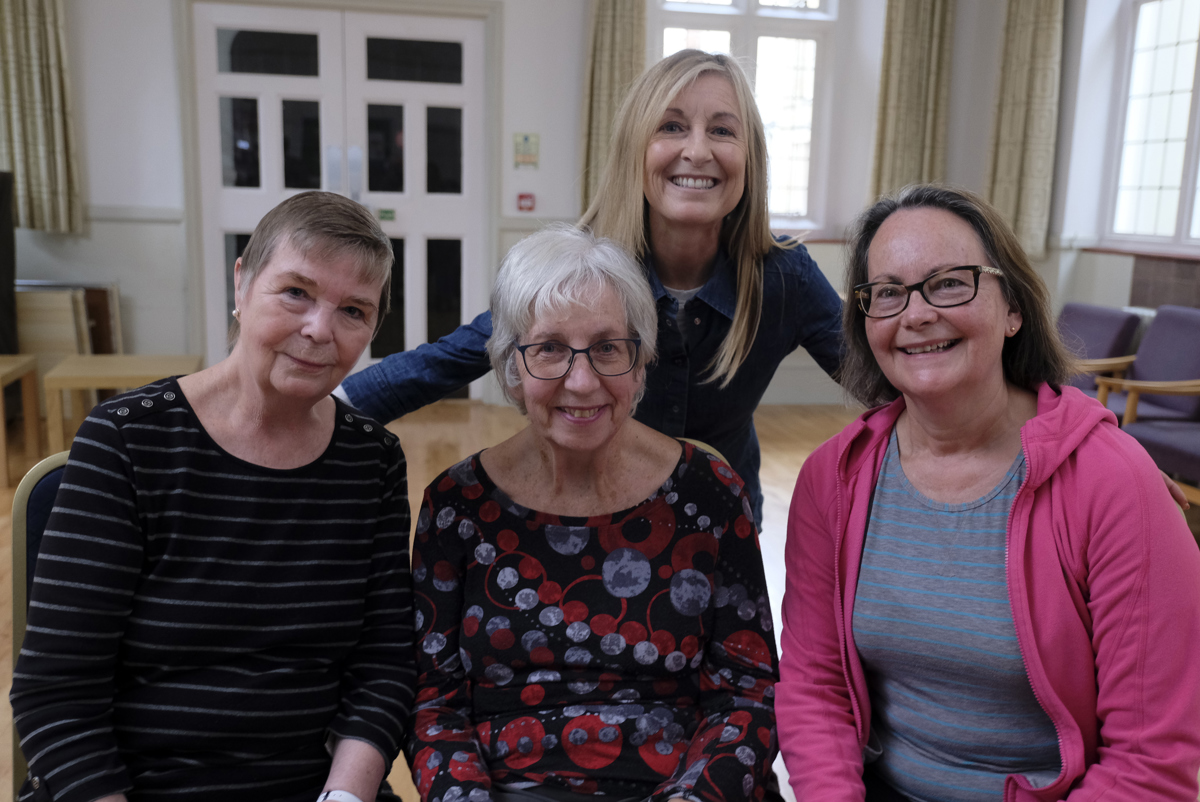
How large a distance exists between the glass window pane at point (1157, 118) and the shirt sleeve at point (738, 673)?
17.5 ft

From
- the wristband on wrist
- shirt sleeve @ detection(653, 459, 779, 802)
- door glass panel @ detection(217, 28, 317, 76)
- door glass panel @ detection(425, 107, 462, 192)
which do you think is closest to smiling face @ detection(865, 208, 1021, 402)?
shirt sleeve @ detection(653, 459, 779, 802)

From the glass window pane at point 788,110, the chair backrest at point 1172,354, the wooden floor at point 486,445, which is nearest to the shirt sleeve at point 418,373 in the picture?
the wooden floor at point 486,445

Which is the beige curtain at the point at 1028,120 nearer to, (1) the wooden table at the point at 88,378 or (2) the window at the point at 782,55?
(2) the window at the point at 782,55

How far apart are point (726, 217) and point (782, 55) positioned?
5.46m

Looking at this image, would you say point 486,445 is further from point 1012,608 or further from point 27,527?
point 1012,608

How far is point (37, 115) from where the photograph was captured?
5.47 meters

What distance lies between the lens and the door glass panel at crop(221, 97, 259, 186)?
5867mm

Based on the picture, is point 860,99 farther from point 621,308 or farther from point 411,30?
point 621,308

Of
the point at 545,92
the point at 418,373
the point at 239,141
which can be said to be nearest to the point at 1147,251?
the point at 545,92

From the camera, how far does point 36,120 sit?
5473mm

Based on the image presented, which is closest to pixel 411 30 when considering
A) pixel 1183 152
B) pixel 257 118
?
pixel 257 118

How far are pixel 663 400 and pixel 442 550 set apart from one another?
619mm

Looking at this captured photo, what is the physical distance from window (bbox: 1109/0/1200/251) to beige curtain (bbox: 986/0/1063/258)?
1.45ft

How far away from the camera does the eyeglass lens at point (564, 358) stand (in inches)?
52.5
